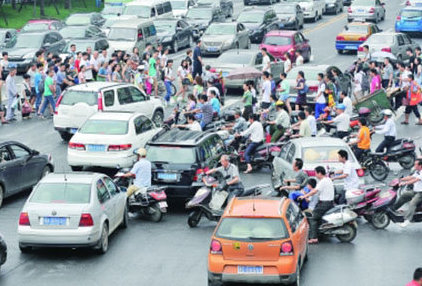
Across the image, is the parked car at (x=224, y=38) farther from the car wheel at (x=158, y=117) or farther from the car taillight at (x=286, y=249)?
the car taillight at (x=286, y=249)

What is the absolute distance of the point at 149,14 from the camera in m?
48.9

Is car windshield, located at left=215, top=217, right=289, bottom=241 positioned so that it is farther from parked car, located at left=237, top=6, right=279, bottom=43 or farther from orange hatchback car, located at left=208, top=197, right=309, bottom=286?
parked car, located at left=237, top=6, right=279, bottom=43

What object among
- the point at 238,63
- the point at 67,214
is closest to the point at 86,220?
the point at 67,214

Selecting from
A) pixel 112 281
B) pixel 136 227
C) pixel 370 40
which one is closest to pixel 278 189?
pixel 136 227

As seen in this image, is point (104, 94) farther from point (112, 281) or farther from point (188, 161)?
point (112, 281)

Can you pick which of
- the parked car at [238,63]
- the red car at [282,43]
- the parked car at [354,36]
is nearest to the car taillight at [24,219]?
the parked car at [238,63]

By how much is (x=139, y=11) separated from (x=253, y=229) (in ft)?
121

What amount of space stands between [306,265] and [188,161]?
444cm

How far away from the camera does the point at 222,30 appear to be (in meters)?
42.6

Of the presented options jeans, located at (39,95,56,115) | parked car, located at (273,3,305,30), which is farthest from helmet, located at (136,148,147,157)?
parked car, located at (273,3,305,30)

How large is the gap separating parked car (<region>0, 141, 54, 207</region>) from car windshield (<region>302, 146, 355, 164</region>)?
6.21 m

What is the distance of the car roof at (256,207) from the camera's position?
44.9 feet

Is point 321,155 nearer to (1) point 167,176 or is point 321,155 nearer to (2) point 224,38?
(1) point 167,176

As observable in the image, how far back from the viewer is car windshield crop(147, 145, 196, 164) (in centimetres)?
1883
